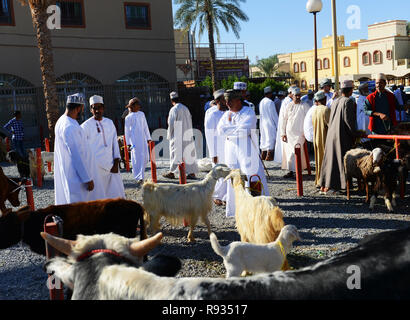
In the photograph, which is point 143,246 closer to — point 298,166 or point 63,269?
point 63,269

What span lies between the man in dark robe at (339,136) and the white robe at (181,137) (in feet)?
12.0

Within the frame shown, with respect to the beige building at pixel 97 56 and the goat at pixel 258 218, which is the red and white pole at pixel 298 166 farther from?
the beige building at pixel 97 56

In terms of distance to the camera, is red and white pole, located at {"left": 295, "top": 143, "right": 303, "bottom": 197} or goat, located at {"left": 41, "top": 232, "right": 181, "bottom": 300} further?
red and white pole, located at {"left": 295, "top": 143, "right": 303, "bottom": 197}

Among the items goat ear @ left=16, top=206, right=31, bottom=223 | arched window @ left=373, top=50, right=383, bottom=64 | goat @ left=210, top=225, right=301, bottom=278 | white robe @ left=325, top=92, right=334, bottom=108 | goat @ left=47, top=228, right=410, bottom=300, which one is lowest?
goat @ left=210, top=225, right=301, bottom=278

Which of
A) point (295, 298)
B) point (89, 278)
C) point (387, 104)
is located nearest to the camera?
point (295, 298)

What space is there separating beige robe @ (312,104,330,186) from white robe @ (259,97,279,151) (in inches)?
140

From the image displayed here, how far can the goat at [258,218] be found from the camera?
430 centimetres

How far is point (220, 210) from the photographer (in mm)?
7234

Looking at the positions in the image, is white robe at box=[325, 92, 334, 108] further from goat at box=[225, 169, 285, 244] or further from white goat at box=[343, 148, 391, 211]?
goat at box=[225, 169, 285, 244]

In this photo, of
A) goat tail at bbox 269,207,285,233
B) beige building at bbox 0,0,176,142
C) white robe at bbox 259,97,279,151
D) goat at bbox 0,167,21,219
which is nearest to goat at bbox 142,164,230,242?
goat tail at bbox 269,207,285,233

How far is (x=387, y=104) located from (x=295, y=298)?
7.28 meters

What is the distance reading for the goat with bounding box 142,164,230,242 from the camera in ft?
18.4

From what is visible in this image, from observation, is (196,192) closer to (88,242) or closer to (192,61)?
(88,242)

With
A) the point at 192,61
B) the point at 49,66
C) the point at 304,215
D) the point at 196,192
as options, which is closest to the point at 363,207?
the point at 304,215
